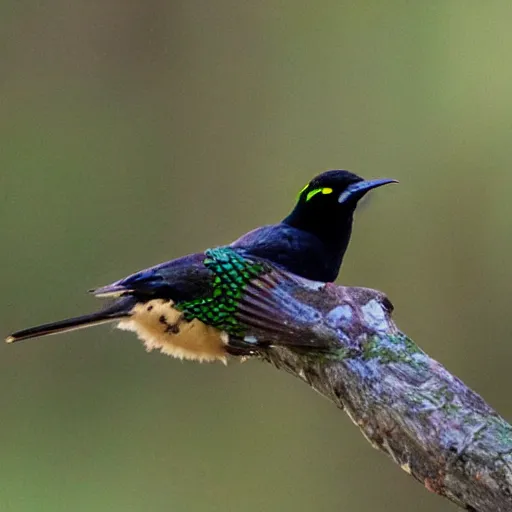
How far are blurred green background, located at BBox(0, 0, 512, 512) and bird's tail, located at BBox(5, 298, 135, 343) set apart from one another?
84cm

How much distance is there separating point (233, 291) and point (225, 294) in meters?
0.01

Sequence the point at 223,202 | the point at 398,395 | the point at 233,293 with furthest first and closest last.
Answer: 1. the point at 223,202
2. the point at 233,293
3. the point at 398,395

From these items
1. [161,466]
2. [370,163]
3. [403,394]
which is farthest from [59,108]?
[403,394]

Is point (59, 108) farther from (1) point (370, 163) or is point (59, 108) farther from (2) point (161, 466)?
(2) point (161, 466)

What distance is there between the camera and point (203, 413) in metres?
1.82

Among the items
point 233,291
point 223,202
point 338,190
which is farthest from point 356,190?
point 223,202

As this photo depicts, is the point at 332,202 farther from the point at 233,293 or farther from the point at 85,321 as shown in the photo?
the point at 85,321

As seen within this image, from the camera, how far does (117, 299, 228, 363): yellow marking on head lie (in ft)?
3.24

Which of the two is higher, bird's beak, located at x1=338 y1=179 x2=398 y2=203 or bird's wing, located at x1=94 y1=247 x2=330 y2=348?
bird's beak, located at x1=338 y1=179 x2=398 y2=203

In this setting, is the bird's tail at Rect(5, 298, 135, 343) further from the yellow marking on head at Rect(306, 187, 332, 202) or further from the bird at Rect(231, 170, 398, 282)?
the yellow marking on head at Rect(306, 187, 332, 202)

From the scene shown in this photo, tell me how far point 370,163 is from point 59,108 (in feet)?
2.73

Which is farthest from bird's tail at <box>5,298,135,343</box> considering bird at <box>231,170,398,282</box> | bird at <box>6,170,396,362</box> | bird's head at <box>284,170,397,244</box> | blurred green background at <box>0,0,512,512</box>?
blurred green background at <box>0,0,512,512</box>

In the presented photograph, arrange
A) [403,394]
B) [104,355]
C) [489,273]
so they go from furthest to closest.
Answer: [104,355] < [489,273] < [403,394]

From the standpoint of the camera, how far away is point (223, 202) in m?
1.89
